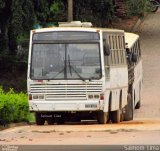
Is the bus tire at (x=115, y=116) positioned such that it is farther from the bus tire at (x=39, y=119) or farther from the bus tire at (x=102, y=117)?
the bus tire at (x=39, y=119)

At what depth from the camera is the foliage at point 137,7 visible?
48066 millimetres

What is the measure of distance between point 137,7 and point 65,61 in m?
26.0

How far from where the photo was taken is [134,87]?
2986 cm

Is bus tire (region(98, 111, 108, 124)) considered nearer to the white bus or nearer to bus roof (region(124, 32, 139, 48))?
the white bus

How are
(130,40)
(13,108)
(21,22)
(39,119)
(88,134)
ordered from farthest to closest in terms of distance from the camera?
(21,22) < (130,40) < (39,119) < (13,108) < (88,134)

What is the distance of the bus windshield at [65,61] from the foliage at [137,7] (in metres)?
25.6

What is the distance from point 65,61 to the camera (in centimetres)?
2272

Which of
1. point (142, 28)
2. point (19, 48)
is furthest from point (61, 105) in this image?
point (142, 28)

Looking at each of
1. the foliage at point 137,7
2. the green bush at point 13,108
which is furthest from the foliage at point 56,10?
the green bush at point 13,108

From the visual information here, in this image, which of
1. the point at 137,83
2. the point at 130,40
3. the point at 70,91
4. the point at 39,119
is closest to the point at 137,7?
the point at 137,83

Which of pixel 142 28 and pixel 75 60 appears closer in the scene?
pixel 75 60

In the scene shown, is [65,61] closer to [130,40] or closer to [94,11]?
[130,40]

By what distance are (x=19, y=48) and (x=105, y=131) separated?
23.3 meters

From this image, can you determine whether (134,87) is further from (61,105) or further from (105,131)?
(105,131)
